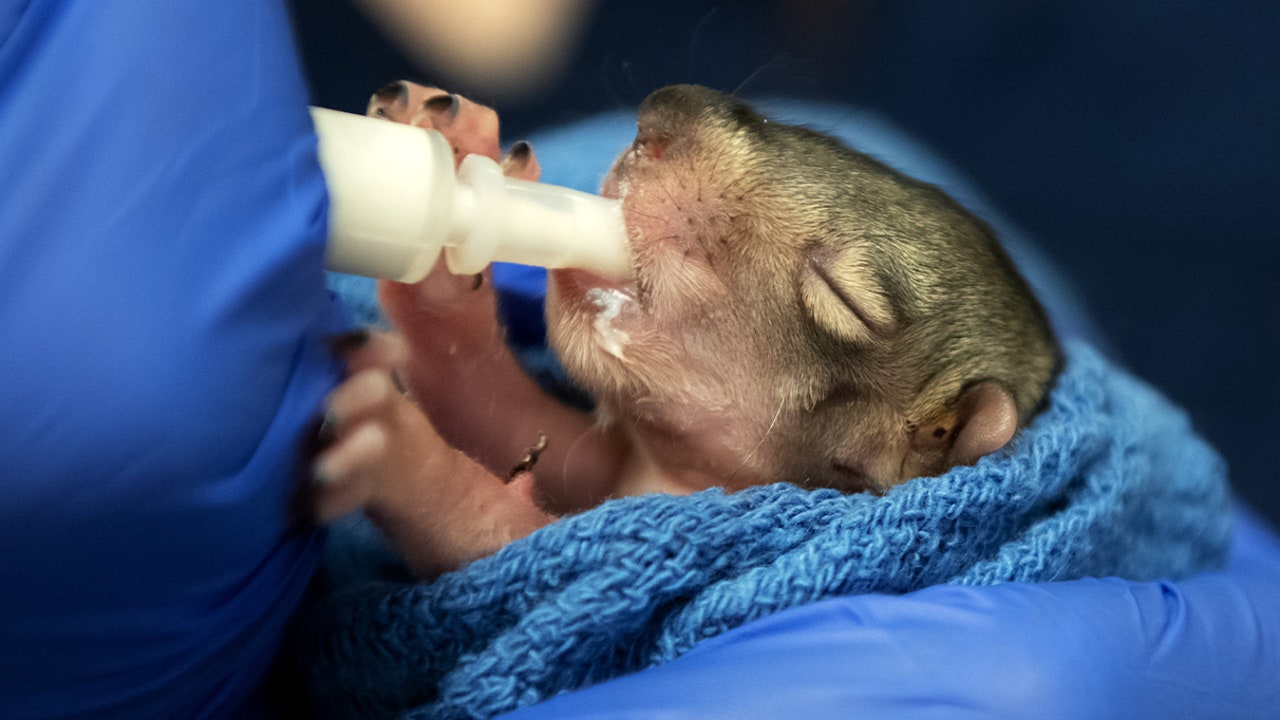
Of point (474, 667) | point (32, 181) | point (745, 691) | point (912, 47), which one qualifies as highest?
point (32, 181)

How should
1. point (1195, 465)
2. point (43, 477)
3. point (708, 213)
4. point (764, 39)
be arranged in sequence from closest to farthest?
point (43, 477), point (708, 213), point (1195, 465), point (764, 39)

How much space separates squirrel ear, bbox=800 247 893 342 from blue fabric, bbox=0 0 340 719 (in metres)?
0.45

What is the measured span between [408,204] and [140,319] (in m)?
0.21

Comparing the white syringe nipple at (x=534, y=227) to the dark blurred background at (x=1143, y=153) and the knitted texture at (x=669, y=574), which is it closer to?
the knitted texture at (x=669, y=574)

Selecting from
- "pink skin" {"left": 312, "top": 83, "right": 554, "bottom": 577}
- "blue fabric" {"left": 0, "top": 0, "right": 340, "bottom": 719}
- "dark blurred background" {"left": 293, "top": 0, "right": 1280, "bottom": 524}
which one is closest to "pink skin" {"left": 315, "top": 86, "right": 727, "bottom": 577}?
"pink skin" {"left": 312, "top": 83, "right": 554, "bottom": 577}

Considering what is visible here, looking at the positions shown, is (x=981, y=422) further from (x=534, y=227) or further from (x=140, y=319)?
(x=140, y=319)

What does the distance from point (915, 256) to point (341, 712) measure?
739 mm

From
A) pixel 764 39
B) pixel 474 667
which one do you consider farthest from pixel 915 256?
pixel 764 39

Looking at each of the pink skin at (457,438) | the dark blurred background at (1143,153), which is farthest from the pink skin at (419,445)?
the dark blurred background at (1143,153)

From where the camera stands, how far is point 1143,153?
2119mm

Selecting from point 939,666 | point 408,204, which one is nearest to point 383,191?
point 408,204

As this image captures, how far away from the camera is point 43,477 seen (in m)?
0.54

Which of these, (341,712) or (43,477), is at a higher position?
(43,477)

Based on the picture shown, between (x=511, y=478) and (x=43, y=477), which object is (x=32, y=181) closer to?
(x=43, y=477)
